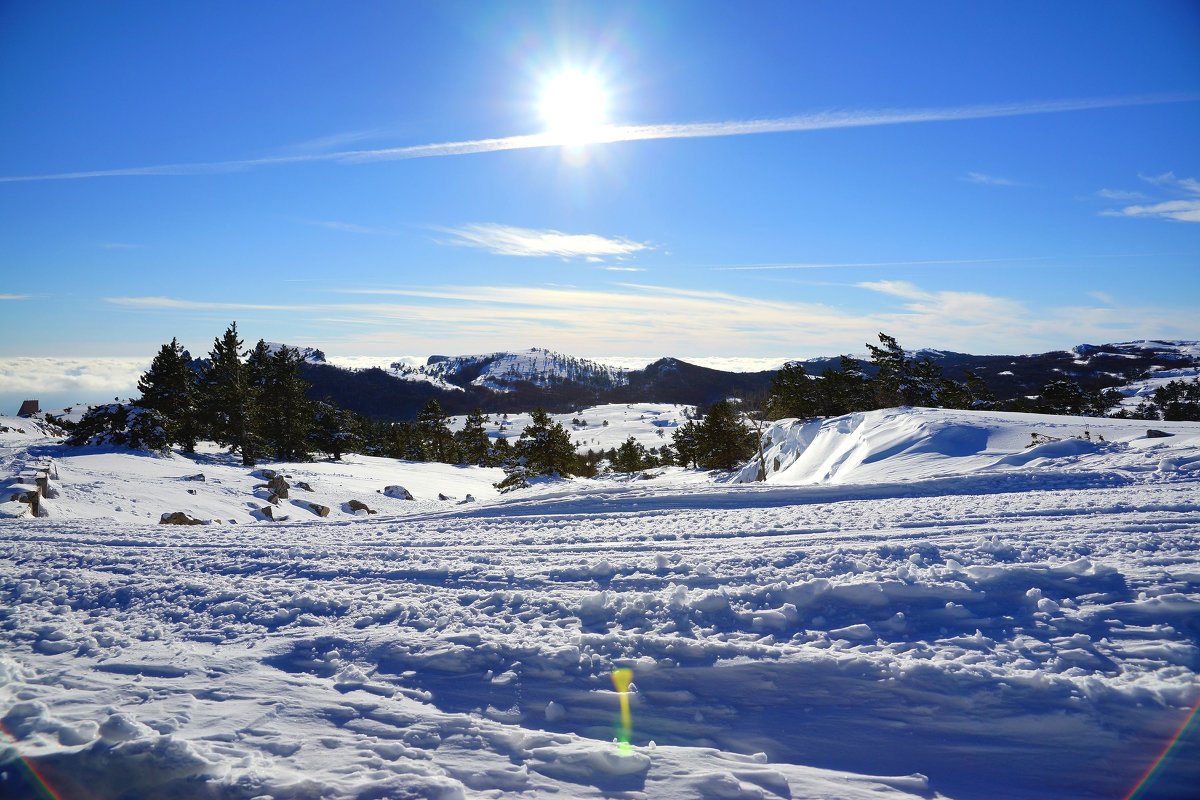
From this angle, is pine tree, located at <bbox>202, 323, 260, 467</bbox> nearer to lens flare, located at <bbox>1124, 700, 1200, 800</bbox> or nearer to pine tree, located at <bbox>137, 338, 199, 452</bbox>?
pine tree, located at <bbox>137, 338, 199, 452</bbox>

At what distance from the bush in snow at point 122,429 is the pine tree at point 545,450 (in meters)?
17.6

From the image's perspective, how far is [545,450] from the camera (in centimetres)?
3534

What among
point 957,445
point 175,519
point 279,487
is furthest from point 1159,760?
point 279,487

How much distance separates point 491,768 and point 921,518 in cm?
731

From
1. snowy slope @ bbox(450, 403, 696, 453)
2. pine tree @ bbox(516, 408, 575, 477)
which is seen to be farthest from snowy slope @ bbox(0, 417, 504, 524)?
snowy slope @ bbox(450, 403, 696, 453)

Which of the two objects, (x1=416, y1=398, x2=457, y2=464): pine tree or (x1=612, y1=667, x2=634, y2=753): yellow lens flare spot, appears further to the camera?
(x1=416, y1=398, x2=457, y2=464): pine tree

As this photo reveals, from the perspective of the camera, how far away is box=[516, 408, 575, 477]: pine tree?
116 feet

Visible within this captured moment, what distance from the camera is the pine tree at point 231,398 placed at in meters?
29.9

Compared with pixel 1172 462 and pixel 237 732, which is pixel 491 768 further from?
pixel 1172 462

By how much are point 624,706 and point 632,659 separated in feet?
1.68

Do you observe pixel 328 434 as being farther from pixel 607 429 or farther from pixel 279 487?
pixel 607 429

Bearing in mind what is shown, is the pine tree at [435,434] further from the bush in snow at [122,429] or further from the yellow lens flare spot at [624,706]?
the yellow lens flare spot at [624,706]

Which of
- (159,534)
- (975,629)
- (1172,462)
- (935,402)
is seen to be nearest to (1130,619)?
(975,629)

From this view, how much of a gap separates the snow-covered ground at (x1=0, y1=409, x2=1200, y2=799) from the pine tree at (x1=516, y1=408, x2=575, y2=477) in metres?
26.5
